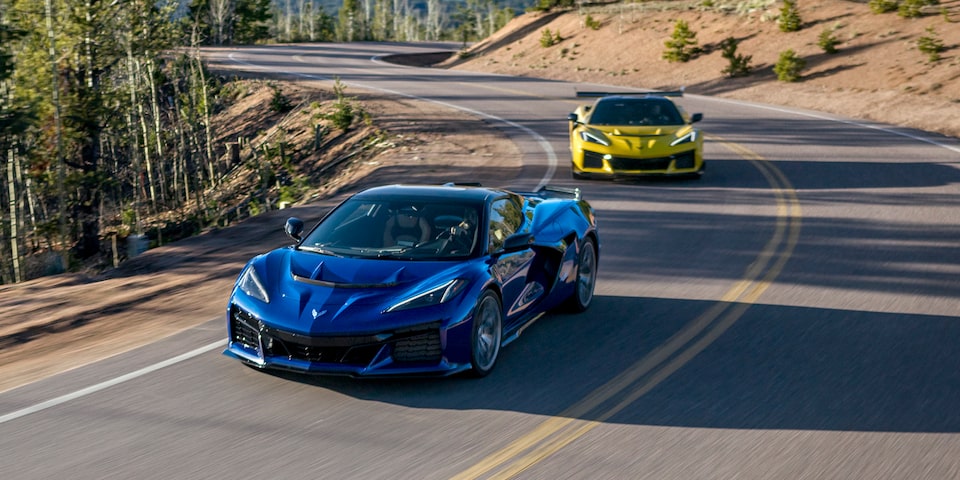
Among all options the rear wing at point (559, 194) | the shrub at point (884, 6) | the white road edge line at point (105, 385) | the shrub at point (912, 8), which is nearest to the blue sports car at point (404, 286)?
the white road edge line at point (105, 385)

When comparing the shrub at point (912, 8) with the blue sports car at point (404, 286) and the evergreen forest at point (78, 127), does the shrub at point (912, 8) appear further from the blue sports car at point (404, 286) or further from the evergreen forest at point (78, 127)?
the blue sports car at point (404, 286)

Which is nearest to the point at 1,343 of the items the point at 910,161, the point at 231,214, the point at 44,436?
the point at 44,436

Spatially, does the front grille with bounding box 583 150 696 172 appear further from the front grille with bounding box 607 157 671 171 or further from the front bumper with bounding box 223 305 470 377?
the front bumper with bounding box 223 305 470 377

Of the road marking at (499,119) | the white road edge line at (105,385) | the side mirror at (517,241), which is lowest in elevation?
the road marking at (499,119)

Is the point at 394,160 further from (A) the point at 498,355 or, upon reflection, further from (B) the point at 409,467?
(B) the point at 409,467

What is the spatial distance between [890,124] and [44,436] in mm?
25621

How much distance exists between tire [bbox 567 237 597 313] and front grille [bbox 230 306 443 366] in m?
2.46

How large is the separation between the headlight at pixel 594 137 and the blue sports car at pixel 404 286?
27.7 ft

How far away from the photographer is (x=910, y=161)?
66.1 ft

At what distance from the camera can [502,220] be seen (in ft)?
26.9

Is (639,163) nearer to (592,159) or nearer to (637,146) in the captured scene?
(637,146)

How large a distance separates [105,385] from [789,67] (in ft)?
109

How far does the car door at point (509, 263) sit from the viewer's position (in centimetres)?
761

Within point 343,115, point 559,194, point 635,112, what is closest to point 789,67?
point 343,115
